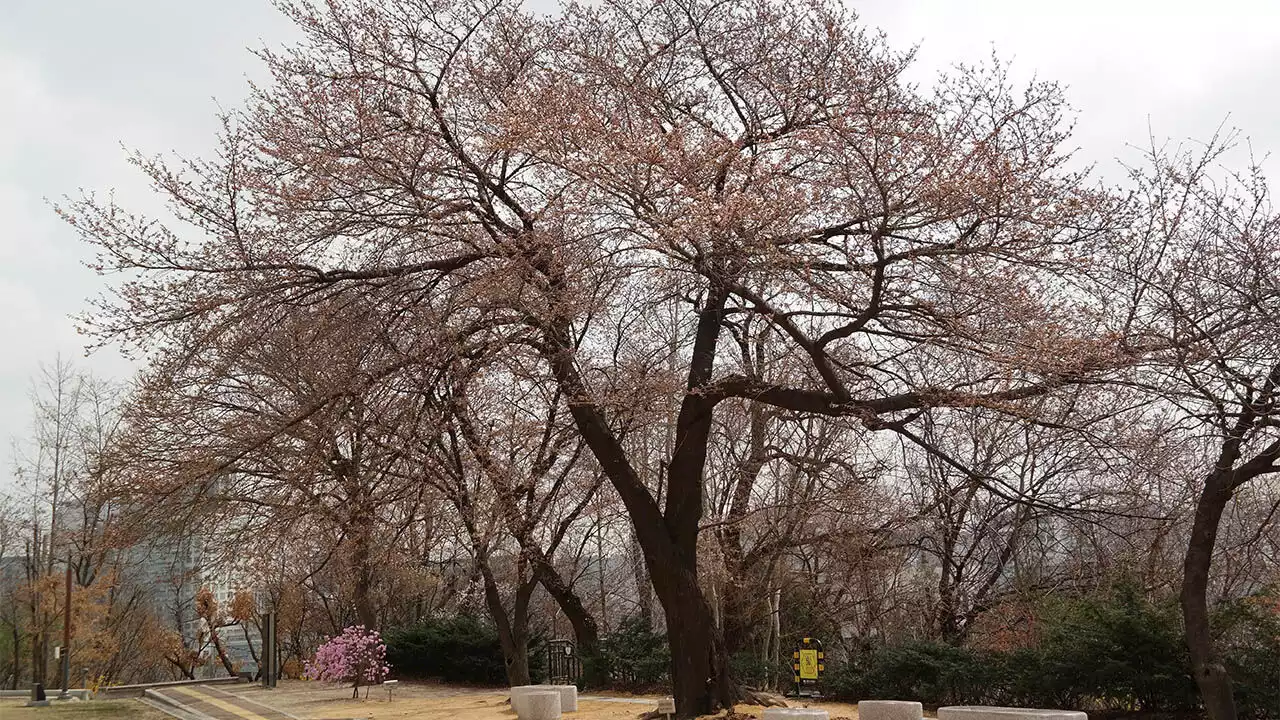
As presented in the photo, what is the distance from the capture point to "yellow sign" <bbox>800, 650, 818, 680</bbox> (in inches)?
622

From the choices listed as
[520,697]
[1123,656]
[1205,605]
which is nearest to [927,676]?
[1123,656]

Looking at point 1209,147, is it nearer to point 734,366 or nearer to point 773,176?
point 773,176

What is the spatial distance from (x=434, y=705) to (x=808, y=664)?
20.6 feet

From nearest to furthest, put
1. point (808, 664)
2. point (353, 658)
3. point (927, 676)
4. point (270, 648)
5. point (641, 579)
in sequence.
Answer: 1. point (927, 676)
2. point (808, 664)
3. point (353, 658)
4. point (270, 648)
5. point (641, 579)

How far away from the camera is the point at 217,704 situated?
63.6ft

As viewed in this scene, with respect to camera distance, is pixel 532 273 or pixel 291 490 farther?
pixel 291 490

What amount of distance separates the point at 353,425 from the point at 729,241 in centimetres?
555

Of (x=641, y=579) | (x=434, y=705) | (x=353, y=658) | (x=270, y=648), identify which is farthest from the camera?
(x=641, y=579)

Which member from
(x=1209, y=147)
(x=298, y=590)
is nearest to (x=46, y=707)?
(x=298, y=590)

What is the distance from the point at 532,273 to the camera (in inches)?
452

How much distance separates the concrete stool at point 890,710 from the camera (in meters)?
11.7

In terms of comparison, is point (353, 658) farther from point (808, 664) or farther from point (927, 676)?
point (927, 676)

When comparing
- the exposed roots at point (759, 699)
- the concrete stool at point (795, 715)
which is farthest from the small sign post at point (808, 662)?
the concrete stool at point (795, 715)

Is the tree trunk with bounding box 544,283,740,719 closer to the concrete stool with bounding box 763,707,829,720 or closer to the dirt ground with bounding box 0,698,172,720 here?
the concrete stool with bounding box 763,707,829,720
